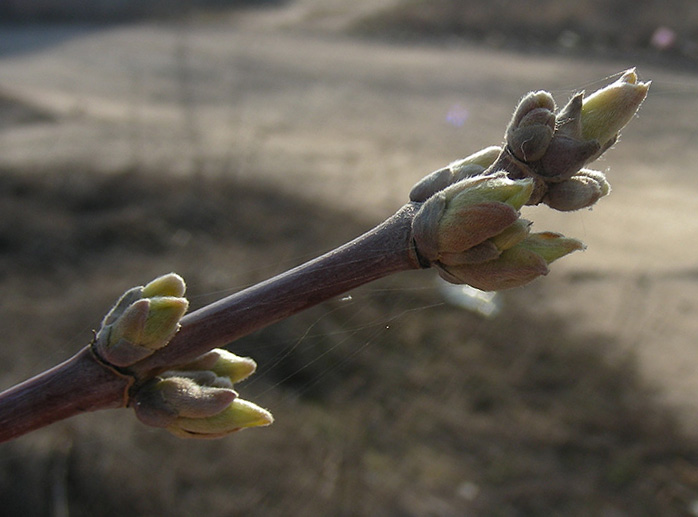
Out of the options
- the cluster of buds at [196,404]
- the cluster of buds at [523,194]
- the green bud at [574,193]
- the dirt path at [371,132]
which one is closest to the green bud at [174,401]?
the cluster of buds at [196,404]

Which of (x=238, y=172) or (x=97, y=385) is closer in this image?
(x=97, y=385)

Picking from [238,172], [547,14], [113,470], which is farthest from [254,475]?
[547,14]

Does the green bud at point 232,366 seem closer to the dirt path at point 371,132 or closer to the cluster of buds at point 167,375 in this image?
the cluster of buds at point 167,375

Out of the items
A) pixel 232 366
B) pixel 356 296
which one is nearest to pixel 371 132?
pixel 356 296

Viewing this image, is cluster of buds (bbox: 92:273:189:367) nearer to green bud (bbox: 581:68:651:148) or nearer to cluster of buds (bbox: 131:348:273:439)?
cluster of buds (bbox: 131:348:273:439)

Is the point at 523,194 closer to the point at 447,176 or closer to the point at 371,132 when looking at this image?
the point at 447,176

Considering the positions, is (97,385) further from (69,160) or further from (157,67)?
(157,67)
